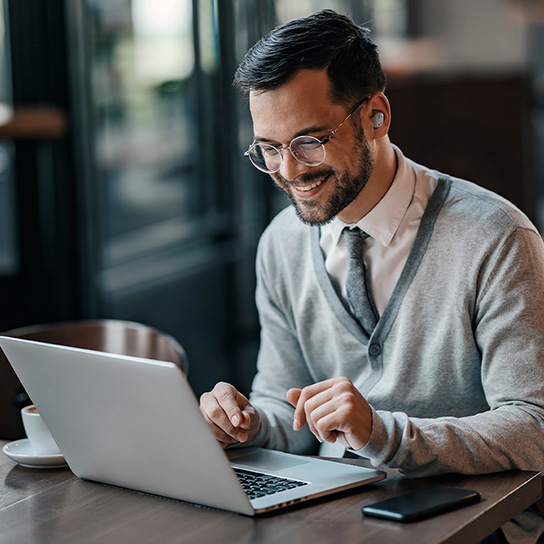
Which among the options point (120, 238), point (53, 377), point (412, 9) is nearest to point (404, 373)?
point (53, 377)

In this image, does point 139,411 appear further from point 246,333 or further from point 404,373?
point 246,333

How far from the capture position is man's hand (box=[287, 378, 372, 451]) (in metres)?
1.22

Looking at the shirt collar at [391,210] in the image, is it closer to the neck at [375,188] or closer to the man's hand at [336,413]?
the neck at [375,188]

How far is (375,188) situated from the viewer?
1.62 meters

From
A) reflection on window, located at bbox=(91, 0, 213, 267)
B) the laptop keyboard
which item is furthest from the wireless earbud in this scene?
reflection on window, located at bbox=(91, 0, 213, 267)

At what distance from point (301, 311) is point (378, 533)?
68 cm

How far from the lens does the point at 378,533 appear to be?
107 cm

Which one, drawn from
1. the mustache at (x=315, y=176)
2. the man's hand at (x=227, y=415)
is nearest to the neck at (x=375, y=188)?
the mustache at (x=315, y=176)

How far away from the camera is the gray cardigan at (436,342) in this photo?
1.30m

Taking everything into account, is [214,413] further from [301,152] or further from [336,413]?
[301,152]

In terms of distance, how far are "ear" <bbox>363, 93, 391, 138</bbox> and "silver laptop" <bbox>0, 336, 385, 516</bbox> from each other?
59 centimetres

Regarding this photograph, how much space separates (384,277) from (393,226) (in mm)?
92

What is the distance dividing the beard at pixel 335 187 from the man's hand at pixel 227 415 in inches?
13.3

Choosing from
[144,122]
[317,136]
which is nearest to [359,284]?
[317,136]
